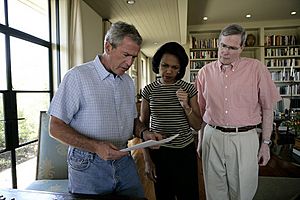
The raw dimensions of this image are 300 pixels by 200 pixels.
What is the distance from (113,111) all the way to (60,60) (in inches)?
106

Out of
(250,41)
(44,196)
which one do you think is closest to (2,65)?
(44,196)

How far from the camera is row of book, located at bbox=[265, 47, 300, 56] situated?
21.5 ft

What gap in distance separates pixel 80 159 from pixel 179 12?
13.3 feet

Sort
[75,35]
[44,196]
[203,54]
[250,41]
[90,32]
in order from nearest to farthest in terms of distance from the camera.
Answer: [44,196]
[75,35]
[90,32]
[250,41]
[203,54]

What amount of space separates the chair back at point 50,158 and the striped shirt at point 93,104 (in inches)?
43.7

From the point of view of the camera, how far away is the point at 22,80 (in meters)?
2.99

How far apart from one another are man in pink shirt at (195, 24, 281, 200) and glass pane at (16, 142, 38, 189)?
7.07ft

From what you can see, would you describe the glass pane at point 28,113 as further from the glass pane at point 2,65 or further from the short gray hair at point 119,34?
the short gray hair at point 119,34

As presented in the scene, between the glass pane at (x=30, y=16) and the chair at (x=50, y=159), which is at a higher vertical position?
the glass pane at (x=30, y=16)

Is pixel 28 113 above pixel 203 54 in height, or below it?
below

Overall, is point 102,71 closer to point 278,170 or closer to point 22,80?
point 22,80

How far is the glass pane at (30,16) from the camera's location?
112 inches

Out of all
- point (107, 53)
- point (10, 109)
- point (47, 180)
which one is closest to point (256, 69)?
point (107, 53)

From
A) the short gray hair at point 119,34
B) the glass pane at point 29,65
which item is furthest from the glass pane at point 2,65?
the short gray hair at point 119,34
